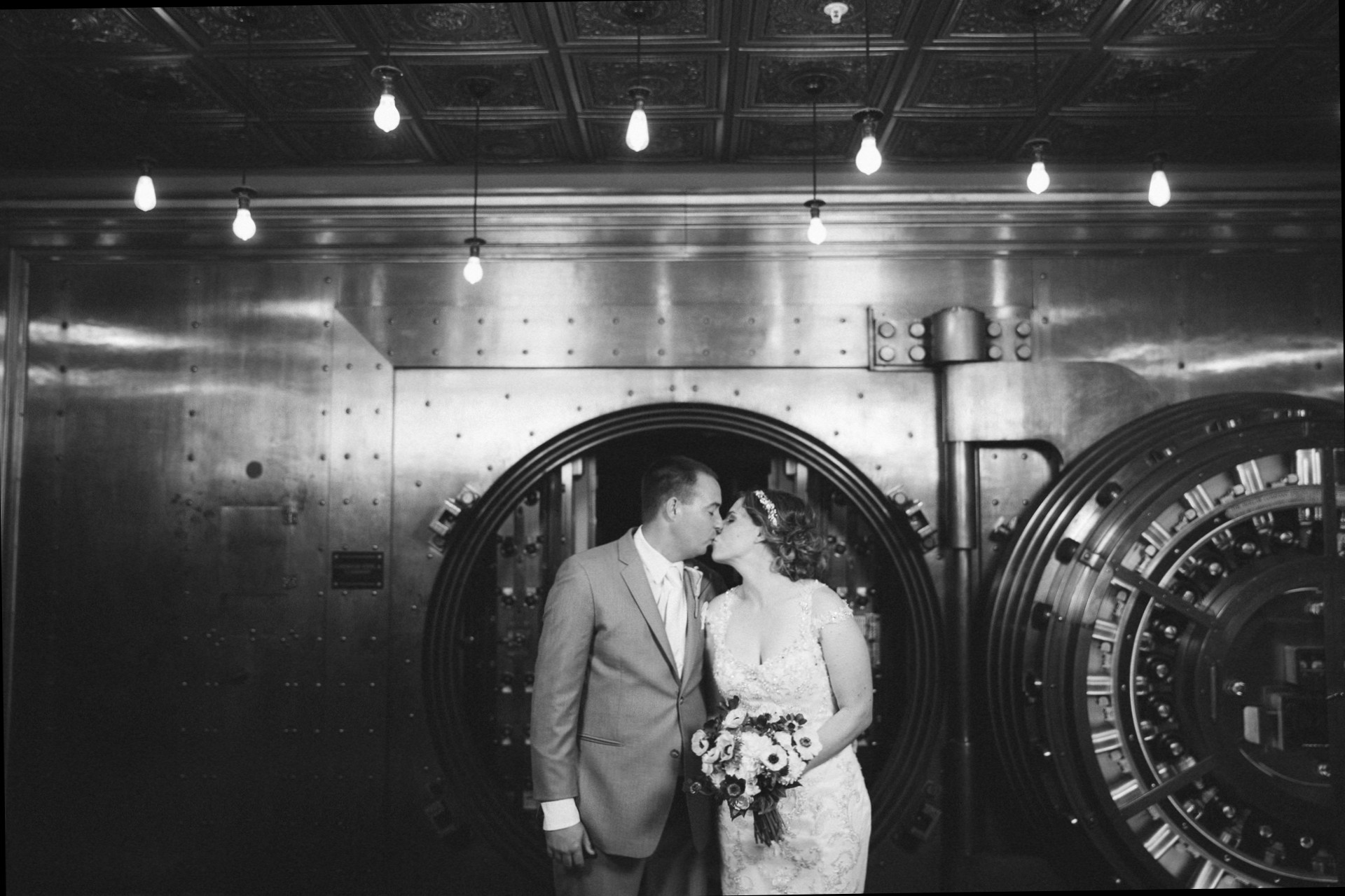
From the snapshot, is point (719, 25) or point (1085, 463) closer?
point (719, 25)

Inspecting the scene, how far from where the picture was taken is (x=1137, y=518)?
3752mm

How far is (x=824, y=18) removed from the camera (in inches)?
129

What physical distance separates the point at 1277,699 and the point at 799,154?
2.88 m

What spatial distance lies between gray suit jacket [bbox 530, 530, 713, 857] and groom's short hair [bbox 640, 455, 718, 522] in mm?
232

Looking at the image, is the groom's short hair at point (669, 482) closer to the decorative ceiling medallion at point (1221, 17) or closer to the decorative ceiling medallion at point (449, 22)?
the decorative ceiling medallion at point (449, 22)

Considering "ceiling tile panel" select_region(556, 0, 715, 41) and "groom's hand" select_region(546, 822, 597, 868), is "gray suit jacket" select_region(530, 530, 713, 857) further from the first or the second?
"ceiling tile panel" select_region(556, 0, 715, 41)

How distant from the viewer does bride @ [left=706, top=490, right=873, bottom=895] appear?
2.91 m

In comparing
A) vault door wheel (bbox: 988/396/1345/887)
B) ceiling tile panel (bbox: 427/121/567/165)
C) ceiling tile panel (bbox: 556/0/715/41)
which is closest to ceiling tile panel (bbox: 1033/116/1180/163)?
vault door wheel (bbox: 988/396/1345/887)

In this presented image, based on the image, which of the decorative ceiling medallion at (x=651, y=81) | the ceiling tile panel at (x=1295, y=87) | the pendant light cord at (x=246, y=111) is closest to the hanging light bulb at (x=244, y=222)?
the pendant light cord at (x=246, y=111)

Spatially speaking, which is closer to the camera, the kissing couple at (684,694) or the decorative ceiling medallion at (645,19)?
the kissing couple at (684,694)

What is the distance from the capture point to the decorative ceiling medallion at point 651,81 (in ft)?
11.7

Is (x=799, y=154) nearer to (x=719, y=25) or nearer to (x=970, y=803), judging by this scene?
(x=719, y=25)

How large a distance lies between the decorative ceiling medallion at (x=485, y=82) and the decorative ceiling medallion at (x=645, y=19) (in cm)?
33

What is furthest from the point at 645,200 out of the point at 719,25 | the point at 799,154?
the point at 719,25
